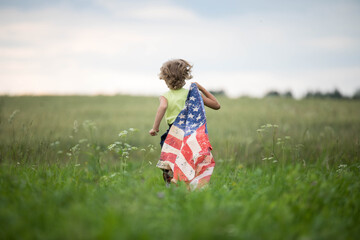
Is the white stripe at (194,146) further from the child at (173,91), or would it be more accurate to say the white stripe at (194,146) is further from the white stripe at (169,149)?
the child at (173,91)

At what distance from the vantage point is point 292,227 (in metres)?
2.40

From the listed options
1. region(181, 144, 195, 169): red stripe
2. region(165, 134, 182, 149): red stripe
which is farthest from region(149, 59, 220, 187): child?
region(181, 144, 195, 169): red stripe

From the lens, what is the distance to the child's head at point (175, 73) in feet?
12.9

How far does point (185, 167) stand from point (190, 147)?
0.26 m

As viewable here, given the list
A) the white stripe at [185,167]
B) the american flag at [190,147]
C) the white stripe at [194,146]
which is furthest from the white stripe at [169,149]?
the white stripe at [194,146]

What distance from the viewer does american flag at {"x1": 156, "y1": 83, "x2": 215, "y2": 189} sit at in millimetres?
3906

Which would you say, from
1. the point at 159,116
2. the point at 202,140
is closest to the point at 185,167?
the point at 202,140

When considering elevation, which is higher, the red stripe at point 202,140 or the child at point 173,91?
the child at point 173,91

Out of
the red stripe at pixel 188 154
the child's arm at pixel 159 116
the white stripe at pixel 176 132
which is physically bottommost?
the red stripe at pixel 188 154

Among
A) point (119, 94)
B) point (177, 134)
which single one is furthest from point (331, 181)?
point (119, 94)

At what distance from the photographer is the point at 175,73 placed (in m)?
3.93

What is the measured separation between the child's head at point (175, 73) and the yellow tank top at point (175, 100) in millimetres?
72

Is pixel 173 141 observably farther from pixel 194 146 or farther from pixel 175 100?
pixel 175 100

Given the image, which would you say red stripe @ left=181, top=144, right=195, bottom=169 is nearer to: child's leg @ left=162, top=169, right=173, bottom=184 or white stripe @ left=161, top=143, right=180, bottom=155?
white stripe @ left=161, top=143, right=180, bottom=155
